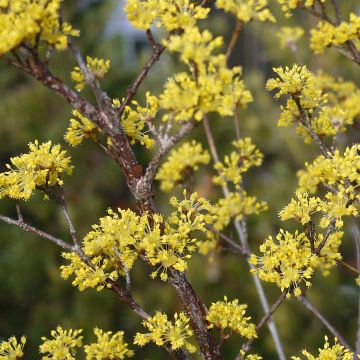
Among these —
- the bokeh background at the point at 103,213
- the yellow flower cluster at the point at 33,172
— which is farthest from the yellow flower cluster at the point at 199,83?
the bokeh background at the point at 103,213

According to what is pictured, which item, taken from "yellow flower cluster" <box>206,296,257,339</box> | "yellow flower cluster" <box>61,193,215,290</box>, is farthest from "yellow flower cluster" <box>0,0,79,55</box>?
"yellow flower cluster" <box>206,296,257,339</box>

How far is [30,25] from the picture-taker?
860 mm

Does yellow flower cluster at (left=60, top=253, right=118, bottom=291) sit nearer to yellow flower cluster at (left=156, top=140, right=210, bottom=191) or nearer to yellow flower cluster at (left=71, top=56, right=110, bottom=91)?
yellow flower cluster at (left=71, top=56, right=110, bottom=91)

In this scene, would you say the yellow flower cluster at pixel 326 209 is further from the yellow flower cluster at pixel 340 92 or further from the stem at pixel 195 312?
the yellow flower cluster at pixel 340 92

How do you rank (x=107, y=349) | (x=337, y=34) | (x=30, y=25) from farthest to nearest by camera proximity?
1. (x=337, y=34)
2. (x=107, y=349)
3. (x=30, y=25)

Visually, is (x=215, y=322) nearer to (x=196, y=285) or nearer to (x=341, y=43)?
(x=341, y=43)

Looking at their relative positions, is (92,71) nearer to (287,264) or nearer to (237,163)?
(287,264)

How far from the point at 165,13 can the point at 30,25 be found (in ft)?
0.86

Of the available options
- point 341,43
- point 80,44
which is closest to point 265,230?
point 80,44

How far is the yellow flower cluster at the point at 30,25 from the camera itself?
859 millimetres

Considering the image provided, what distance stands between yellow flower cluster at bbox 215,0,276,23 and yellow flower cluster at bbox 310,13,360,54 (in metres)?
0.24

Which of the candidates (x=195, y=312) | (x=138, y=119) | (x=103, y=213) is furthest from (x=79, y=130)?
(x=103, y=213)

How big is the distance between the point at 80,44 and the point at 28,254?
138 cm

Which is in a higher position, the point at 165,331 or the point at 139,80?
the point at 139,80
